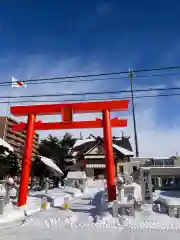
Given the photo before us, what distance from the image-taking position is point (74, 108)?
1405cm

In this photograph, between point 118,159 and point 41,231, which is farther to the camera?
point 118,159

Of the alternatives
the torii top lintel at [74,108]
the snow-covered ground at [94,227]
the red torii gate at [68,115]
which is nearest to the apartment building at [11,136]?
the torii top lintel at [74,108]

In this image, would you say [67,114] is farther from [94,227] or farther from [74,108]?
[94,227]

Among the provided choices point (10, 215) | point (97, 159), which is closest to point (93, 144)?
point (97, 159)

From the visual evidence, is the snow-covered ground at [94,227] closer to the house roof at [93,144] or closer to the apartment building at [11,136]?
the house roof at [93,144]

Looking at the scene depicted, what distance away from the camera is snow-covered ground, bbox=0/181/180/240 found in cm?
740

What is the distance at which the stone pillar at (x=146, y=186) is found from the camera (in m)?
12.0

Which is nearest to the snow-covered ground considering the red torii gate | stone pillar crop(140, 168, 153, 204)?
stone pillar crop(140, 168, 153, 204)

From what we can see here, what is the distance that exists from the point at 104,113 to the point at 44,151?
127 ft

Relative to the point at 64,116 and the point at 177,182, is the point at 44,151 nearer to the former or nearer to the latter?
the point at 177,182

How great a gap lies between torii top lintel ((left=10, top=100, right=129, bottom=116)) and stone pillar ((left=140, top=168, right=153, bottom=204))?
3.98 meters

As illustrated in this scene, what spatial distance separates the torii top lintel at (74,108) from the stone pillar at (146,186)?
3984 millimetres

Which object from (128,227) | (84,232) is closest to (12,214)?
(84,232)

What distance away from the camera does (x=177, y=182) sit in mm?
28703
